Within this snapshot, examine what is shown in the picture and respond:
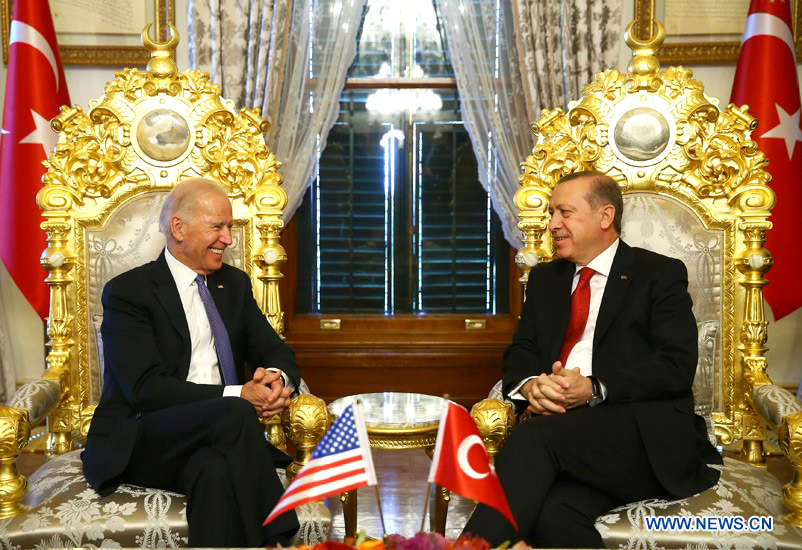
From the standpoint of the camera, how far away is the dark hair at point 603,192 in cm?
279

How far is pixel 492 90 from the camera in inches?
Result: 180

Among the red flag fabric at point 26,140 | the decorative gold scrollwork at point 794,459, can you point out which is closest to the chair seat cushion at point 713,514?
the decorative gold scrollwork at point 794,459

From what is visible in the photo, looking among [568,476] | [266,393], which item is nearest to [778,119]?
[568,476]

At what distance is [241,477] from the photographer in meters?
2.30

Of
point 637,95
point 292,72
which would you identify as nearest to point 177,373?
point 637,95

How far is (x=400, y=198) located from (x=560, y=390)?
2569mm

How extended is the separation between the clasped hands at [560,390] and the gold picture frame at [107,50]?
3059 millimetres

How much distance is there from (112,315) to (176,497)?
612 mm

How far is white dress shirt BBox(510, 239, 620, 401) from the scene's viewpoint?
107 inches

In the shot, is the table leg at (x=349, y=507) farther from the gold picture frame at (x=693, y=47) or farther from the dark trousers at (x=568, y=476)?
the gold picture frame at (x=693, y=47)

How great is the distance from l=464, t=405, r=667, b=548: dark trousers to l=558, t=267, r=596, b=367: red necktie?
0.30 m

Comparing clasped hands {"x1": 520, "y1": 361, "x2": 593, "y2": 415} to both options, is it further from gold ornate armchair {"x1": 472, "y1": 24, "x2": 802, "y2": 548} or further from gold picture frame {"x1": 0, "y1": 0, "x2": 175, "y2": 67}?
gold picture frame {"x1": 0, "y1": 0, "x2": 175, "y2": 67}

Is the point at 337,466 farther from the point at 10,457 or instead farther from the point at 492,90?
the point at 492,90

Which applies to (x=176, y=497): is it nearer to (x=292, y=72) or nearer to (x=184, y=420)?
(x=184, y=420)
